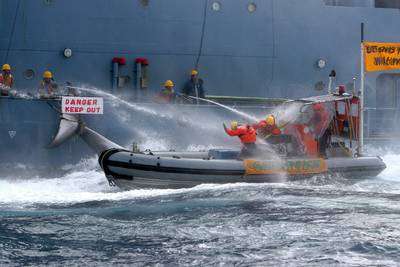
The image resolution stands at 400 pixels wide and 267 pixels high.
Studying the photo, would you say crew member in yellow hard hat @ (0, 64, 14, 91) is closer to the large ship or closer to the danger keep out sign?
the large ship

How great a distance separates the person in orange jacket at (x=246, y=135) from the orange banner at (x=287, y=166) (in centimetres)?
26

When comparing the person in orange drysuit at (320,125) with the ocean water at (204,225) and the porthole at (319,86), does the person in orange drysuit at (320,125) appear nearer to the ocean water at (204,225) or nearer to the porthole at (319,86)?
the ocean water at (204,225)

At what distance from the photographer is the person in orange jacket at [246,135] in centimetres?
1355

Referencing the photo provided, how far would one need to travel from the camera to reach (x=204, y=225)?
10055 mm

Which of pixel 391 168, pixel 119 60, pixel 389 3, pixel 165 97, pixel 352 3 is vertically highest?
pixel 389 3

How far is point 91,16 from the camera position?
16250 millimetres

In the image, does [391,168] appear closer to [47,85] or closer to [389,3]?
[389,3]

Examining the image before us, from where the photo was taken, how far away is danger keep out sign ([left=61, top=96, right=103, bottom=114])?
14.4 meters

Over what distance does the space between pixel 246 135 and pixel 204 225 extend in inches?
153

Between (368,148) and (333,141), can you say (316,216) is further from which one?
(368,148)

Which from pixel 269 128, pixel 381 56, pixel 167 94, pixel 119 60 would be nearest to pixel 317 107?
pixel 269 128

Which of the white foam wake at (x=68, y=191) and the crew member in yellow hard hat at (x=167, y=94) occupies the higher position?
the crew member in yellow hard hat at (x=167, y=94)

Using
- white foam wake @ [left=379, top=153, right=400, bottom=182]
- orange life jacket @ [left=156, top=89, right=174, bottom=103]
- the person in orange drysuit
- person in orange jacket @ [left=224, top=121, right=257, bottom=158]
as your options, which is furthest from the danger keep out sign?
white foam wake @ [left=379, top=153, right=400, bottom=182]

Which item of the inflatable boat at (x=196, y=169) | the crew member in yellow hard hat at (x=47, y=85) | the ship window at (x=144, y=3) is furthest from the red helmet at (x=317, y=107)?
the crew member in yellow hard hat at (x=47, y=85)
